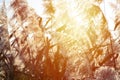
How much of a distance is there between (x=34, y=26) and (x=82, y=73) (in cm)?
596

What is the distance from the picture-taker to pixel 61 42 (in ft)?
85.5

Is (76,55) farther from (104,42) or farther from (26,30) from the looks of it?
(26,30)

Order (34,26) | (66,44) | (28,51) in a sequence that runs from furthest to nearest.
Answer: (28,51), (34,26), (66,44)

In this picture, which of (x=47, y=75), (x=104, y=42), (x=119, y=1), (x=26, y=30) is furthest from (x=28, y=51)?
(x=119, y=1)

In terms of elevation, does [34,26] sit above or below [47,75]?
above

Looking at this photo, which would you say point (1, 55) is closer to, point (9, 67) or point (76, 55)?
point (9, 67)

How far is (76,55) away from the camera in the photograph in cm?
2675

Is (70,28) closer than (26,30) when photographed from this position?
Yes

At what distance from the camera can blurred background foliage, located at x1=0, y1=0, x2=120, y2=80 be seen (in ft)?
88.6

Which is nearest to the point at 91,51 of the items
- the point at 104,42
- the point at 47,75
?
the point at 104,42

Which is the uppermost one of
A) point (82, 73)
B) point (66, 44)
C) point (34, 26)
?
point (34, 26)

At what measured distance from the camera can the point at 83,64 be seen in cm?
2739

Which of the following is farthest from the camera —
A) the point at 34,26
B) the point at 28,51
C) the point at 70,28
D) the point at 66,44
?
the point at 28,51

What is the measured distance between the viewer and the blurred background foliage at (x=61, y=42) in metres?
27.0
